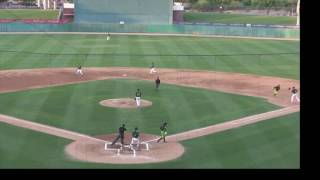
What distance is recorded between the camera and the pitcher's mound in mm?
32188

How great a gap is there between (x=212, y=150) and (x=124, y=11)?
2851 inches

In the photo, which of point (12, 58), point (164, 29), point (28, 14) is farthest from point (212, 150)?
point (28, 14)

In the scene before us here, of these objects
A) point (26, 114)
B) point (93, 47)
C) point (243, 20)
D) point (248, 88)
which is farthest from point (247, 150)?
point (243, 20)

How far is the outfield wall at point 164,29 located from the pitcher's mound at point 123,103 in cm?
5347

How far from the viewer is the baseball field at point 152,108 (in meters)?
22.3

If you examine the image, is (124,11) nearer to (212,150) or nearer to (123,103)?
(123,103)

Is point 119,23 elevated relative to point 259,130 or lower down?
elevated

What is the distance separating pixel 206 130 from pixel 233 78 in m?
17.7

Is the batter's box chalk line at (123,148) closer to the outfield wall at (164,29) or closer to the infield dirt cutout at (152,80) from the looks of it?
the infield dirt cutout at (152,80)

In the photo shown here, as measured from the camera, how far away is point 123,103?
32.8 m

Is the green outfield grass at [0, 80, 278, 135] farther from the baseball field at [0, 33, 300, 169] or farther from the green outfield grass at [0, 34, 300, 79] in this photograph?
the green outfield grass at [0, 34, 300, 79]

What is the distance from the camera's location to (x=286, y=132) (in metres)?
26.1

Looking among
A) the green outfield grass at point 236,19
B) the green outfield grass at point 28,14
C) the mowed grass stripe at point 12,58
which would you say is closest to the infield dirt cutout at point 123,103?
the mowed grass stripe at point 12,58
